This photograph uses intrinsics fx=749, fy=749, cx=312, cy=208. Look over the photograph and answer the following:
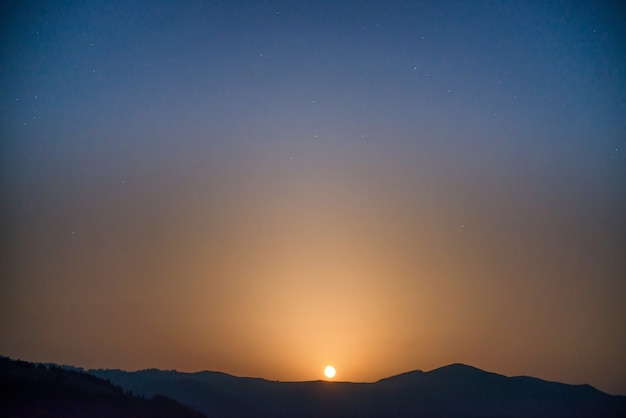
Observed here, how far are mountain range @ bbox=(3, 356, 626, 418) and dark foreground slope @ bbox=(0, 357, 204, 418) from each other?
71.2ft

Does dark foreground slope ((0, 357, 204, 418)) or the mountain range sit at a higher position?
the mountain range

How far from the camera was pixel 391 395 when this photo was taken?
319ft

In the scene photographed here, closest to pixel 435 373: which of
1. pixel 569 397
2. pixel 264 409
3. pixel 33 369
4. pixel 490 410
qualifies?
pixel 490 410

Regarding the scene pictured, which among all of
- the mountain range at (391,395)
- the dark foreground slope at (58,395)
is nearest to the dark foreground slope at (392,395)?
the mountain range at (391,395)

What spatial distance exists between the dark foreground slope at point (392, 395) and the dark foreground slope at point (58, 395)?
21.9m

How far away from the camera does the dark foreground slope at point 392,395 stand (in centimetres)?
8050

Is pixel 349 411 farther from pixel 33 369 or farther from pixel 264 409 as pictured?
pixel 33 369

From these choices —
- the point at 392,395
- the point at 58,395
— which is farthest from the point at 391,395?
the point at 58,395

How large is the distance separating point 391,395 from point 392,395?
0.14m

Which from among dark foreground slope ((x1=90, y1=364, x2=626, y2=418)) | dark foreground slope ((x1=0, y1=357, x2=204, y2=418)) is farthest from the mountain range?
dark foreground slope ((x1=0, y1=357, x2=204, y2=418))

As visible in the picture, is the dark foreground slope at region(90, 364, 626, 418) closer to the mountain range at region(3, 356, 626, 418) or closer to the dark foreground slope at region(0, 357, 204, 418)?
the mountain range at region(3, 356, 626, 418)

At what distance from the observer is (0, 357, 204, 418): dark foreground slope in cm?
3772

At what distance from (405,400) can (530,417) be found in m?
19.8

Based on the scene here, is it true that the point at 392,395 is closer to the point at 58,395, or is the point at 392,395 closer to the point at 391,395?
the point at 391,395
